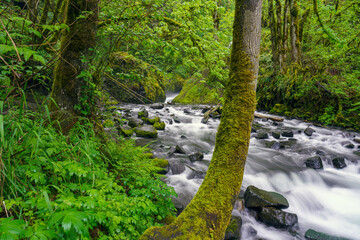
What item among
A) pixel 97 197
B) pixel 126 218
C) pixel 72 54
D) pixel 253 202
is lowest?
pixel 253 202

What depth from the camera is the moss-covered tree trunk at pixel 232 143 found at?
1688 mm

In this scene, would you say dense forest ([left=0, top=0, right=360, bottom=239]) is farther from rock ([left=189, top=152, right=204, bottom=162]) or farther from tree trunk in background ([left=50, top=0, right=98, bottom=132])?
rock ([left=189, top=152, right=204, bottom=162])

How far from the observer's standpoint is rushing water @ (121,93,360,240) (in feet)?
13.0

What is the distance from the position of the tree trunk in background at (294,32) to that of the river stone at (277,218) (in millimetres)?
11117

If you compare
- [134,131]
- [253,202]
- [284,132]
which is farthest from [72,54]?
[284,132]

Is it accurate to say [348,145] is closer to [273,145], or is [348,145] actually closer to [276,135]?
[276,135]

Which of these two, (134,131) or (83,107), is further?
(134,131)

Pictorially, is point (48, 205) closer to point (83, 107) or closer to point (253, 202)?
point (83, 107)

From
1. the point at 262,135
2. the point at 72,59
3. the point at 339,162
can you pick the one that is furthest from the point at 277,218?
the point at 262,135

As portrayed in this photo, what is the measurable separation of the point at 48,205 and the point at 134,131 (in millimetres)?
6967

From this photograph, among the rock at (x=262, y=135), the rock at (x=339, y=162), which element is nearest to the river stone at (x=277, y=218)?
the rock at (x=339, y=162)

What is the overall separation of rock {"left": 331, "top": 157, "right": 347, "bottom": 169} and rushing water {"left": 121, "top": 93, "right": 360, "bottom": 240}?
0.13m

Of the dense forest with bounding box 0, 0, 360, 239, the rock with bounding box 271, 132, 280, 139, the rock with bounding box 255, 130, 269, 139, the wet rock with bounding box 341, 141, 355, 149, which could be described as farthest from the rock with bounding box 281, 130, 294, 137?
the dense forest with bounding box 0, 0, 360, 239

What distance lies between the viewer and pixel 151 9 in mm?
3416
